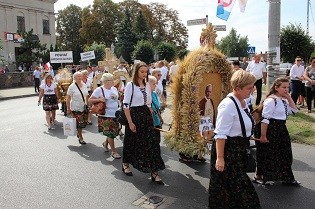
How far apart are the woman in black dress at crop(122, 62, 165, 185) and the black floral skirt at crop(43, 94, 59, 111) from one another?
5.77 metres

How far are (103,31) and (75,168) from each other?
5976 cm

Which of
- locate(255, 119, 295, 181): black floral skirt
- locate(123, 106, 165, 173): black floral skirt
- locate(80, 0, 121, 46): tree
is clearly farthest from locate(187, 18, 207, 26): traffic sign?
locate(80, 0, 121, 46): tree

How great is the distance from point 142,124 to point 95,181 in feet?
4.19

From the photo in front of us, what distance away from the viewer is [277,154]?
5.39 meters

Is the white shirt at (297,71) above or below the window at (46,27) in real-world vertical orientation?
below

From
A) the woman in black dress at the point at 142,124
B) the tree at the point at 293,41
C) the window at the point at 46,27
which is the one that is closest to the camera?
the woman in black dress at the point at 142,124

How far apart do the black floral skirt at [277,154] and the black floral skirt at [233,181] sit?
1.58 meters

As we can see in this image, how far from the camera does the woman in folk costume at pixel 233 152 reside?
12.2 feet

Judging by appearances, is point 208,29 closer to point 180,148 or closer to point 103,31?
point 180,148

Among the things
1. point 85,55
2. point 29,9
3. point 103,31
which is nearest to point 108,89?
point 85,55

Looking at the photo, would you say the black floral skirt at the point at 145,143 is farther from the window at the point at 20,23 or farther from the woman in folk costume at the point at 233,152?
the window at the point at 20,23

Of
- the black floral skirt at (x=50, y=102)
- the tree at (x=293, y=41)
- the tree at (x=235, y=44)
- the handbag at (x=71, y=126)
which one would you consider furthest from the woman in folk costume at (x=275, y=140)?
the tree at (x=235, y=44)

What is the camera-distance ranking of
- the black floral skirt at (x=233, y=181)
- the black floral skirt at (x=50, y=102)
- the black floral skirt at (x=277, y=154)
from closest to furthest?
the black floral skirt at (x=233, y=181) < the black floral skirt at (x=277, y=154) < the black floral skirt at (x=50, y=102)

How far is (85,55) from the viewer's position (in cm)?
1952
